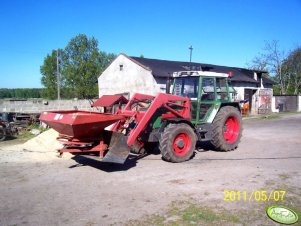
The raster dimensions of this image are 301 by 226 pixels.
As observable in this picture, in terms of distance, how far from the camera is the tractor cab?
30.1ft

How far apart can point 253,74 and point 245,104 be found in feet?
23.1

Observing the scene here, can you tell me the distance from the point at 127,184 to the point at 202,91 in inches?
157

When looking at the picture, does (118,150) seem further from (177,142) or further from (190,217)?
(190,217)

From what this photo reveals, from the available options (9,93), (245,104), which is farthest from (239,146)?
(9,93)

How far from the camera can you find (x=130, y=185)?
20.6ft

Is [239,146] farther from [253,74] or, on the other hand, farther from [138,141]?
[253,74]

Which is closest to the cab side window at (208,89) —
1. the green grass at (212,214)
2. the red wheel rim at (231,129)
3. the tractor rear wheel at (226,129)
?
the tractor rear wheel at (226,129)

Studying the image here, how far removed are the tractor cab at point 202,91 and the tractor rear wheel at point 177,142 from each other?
0.91 metres

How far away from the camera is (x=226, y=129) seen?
10016 millimetres

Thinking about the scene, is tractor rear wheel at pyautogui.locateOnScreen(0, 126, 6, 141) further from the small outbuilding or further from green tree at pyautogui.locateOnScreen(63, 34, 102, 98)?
green tree at pyautogui.locateOnScreen(63, 34, 102, 98)
